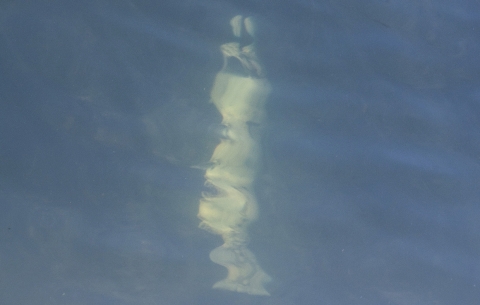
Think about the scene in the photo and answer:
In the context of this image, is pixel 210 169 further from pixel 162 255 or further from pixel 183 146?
pixel 162 255

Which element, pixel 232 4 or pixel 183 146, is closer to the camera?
pixel 183 146

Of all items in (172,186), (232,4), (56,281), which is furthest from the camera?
(232,4)

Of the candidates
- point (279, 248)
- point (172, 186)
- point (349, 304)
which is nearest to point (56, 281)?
point (172, 186)
